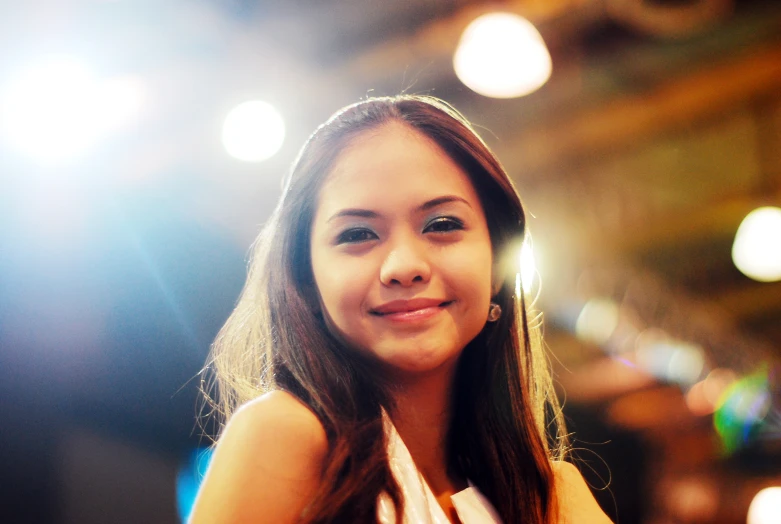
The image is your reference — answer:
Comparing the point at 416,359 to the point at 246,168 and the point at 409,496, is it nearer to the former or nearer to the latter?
the point at 409,496

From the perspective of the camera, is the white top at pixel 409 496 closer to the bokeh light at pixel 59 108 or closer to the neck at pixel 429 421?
the neck at pixel 429 421

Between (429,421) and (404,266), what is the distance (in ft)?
0.86

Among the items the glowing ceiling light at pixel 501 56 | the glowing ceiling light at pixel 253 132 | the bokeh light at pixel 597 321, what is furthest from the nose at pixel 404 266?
the bokeh light at pixel 597 321

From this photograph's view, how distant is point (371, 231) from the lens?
0.98 meters

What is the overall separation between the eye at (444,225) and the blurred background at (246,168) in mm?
286

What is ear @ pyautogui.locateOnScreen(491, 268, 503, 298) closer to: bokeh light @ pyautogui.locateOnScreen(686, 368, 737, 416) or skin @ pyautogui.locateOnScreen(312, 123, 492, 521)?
skin @ pyautogui.locateOnScreen(312, 123, 492, 521)

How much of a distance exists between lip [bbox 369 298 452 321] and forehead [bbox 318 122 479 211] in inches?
4.8

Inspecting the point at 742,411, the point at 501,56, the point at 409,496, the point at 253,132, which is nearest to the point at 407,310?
the point at 409,496

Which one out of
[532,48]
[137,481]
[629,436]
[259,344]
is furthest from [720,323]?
[259,344]

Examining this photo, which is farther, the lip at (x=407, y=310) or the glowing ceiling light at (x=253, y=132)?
the glowing ceiling light at (x=253, y=132)

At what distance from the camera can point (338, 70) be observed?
9.27 ft

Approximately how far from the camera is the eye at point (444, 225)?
0.99m

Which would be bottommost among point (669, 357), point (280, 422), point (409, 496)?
point (669, 357)

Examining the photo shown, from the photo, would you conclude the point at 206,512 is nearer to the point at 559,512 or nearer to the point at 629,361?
the point at 559,512
